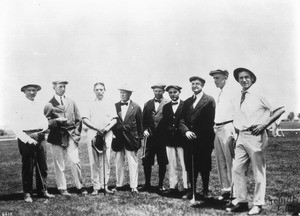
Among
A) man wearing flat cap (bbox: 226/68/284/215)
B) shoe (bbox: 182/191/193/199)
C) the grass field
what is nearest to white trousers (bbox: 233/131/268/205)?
man wearing flat cap (bbox: 226/68/284/215)

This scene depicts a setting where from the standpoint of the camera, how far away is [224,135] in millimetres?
6332

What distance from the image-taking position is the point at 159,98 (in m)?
7.65

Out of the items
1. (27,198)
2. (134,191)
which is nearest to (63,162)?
(27,198)

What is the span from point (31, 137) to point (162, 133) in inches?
108

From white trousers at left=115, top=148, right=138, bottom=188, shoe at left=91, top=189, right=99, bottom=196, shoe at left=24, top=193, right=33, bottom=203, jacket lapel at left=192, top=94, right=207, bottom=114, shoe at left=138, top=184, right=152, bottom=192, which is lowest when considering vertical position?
shoe at left=138, top=184, right=152, bottom=192

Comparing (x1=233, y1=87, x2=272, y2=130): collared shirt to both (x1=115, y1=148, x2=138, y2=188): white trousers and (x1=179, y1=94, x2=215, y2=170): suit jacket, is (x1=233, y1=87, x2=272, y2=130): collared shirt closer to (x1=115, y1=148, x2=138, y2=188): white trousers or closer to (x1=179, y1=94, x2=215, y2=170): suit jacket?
(x1=179, y1=94, x2=215, y2=170): suit jacket

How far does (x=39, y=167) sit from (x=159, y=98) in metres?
2.97

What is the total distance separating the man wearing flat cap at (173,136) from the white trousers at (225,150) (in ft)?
2.90

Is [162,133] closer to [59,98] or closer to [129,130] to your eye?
[129,130]

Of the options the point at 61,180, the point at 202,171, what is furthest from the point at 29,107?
the point at 202,171

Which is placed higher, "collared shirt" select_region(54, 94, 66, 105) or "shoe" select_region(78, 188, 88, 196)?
"collared shirt" select_region(54, 94, 66, 105)

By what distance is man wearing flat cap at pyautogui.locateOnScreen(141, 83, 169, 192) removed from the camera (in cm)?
752

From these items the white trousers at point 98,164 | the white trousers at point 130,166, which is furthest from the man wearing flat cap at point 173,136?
the white trousers at point 98,164

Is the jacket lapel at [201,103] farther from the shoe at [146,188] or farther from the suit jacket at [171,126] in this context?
the shoe at [146,188]
